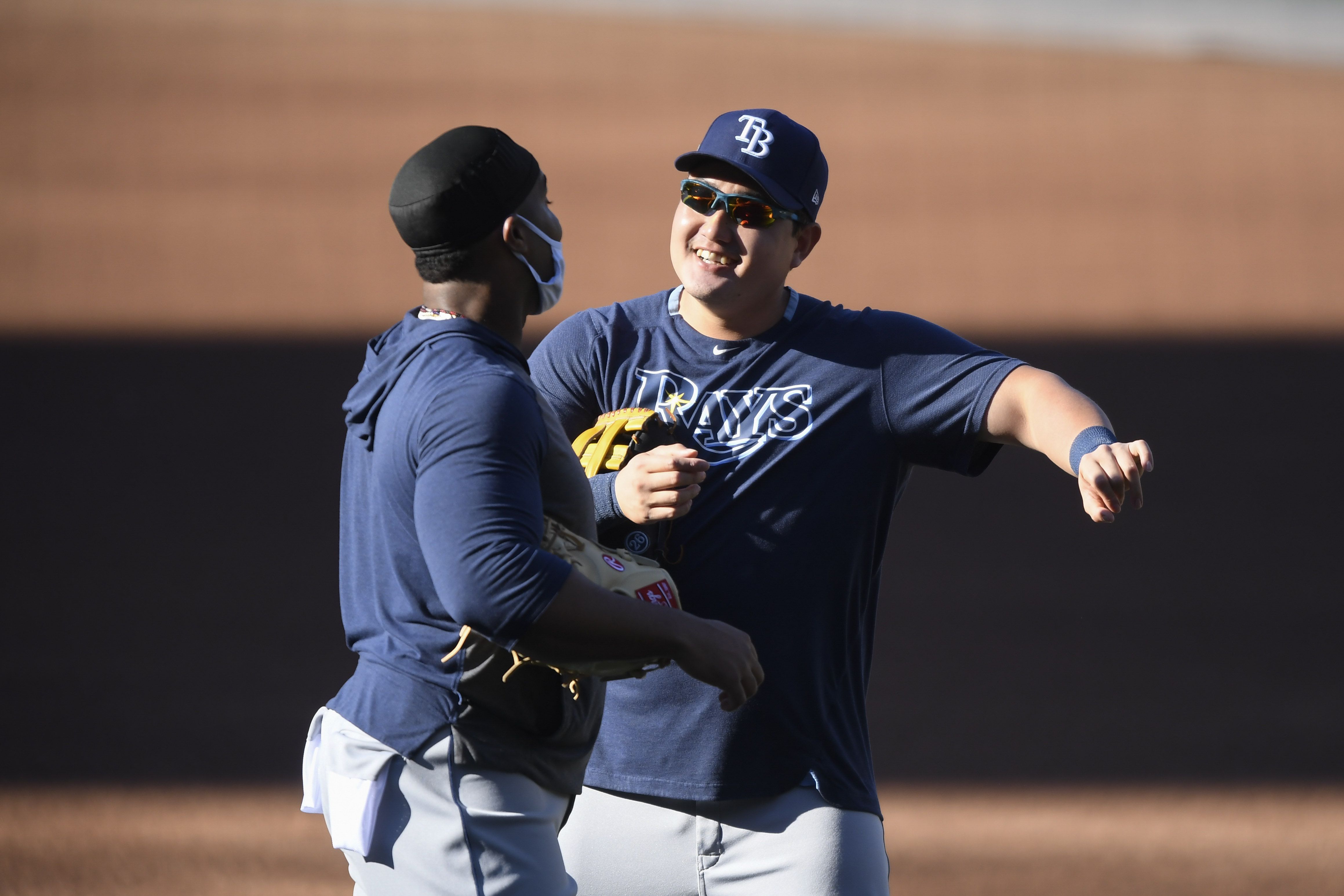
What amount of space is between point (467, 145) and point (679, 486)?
2.10 feet

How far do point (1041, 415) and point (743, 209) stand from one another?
2.15 ft

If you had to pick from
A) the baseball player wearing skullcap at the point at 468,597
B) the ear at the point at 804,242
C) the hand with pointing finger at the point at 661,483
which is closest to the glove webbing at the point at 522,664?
the baseball player wearing skullcap at the point at 468,597

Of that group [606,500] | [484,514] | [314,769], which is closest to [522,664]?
[484,514]

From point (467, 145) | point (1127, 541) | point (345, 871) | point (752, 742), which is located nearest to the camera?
point (467, 145)

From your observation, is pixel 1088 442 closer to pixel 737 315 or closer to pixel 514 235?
pixel 737 315

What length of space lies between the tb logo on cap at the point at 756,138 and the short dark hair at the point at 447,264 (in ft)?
2.38

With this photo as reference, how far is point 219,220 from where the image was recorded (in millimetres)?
5574

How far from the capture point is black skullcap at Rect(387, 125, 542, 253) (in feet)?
5.03

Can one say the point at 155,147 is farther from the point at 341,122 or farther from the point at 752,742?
the point at 752,742

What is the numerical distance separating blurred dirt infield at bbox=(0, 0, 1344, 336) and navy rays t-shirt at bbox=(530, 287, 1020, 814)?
3.45 meters

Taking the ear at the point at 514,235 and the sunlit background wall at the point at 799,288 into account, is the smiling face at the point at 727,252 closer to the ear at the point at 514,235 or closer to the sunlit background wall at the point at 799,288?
the ear at the point at 514,235

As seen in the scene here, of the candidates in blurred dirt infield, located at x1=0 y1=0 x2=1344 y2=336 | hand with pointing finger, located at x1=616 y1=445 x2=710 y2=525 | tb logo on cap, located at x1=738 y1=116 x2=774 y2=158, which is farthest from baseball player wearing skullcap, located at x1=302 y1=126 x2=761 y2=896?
blurred dirt infield, located at x1=0 y1=0 x2=1344 y2=336

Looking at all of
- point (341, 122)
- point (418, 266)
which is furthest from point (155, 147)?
point (418, 266)

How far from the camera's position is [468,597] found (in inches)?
53.3
